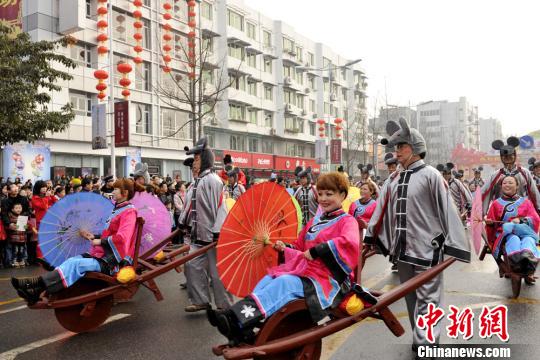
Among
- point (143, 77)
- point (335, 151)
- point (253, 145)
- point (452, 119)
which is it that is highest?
point (452, 119)

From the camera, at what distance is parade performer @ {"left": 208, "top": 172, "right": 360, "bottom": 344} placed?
3453 mm

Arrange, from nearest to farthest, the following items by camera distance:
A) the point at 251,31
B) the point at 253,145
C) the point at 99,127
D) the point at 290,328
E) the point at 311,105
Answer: the point at 290,328 → the point at 99,127 → the point at 251,31 → the point at 253,145 → the point at 311,105

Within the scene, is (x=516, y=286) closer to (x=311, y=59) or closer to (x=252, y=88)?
(x=252, y=88)

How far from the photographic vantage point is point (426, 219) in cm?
461

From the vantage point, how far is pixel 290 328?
148 inches

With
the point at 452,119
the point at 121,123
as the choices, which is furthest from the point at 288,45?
the point at 452,119

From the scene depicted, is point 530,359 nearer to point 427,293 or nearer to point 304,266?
point 427,293

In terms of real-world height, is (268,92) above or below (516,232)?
above

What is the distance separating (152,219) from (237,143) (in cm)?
3546

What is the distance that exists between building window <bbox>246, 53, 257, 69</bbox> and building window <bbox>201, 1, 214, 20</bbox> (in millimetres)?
5787

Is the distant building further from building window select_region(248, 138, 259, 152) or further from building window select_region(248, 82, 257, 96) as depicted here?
building window select_region(248, 82, 257, 96)

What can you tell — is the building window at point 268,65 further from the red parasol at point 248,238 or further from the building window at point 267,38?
the red parasol at point 248,238

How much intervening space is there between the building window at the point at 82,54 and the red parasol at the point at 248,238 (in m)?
24.7

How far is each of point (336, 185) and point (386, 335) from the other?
204cm
